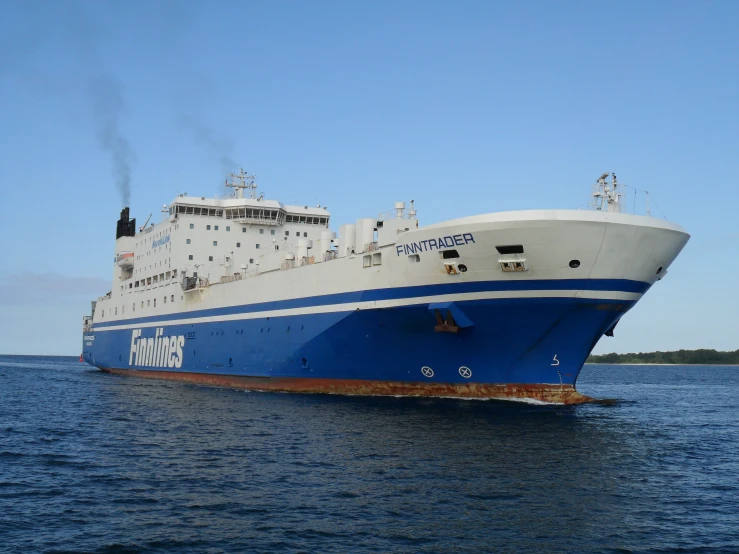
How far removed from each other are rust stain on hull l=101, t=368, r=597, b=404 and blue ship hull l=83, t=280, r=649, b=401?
0.05 m

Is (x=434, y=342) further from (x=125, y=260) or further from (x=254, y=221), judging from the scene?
(x=125, y=260)

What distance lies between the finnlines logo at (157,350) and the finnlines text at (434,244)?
67.2ft

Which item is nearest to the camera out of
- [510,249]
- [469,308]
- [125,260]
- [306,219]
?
[510,249]

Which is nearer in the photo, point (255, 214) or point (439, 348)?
point (439, 348)

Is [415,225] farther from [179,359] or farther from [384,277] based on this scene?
[179,359]

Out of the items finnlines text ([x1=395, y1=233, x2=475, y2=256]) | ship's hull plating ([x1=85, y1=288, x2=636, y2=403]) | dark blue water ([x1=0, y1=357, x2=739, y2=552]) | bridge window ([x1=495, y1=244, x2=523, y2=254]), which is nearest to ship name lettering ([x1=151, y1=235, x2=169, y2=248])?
ship's hull plating ([x1=85, y1=288, x2=636, y2=403])

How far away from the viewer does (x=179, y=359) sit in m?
41.3

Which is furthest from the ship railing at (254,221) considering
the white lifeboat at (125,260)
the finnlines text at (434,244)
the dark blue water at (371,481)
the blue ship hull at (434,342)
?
the dark blue water at (371,481)

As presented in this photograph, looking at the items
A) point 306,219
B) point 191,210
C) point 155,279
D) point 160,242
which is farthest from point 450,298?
point 155,279

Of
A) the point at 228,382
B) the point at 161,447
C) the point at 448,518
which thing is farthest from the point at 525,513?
the point at 228,382

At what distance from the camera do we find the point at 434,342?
25000 mm

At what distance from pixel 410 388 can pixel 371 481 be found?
42.4 feet

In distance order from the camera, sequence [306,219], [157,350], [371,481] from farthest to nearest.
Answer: [306,219] → [157,350] → [371,481]

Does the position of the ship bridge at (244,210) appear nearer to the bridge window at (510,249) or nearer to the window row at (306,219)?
the window row at (306,219)
